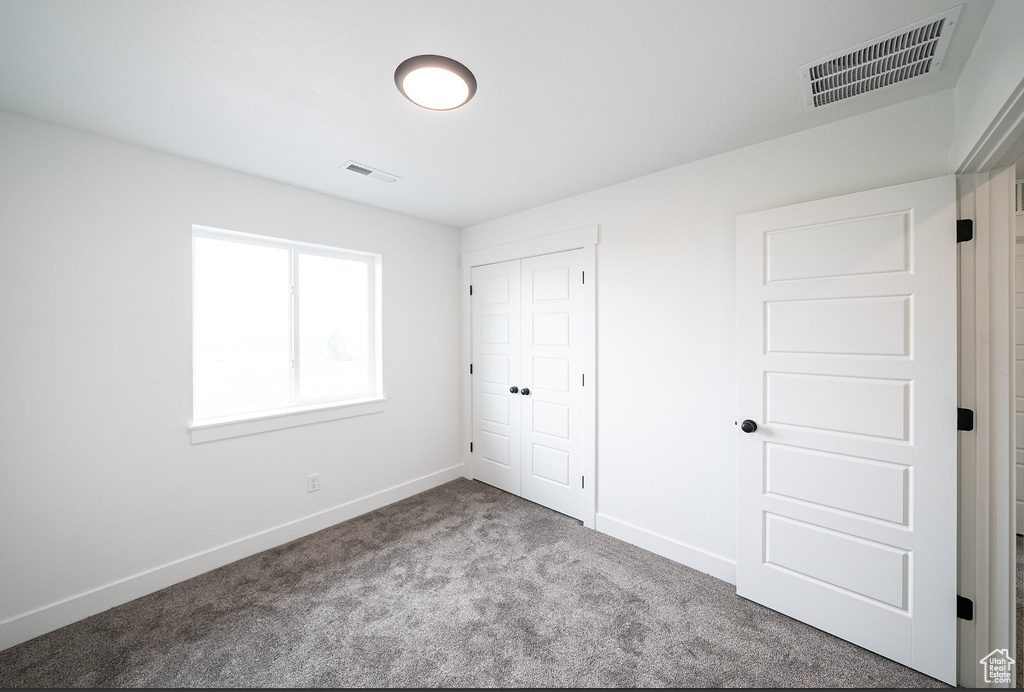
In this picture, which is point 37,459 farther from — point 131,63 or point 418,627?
point 418,627

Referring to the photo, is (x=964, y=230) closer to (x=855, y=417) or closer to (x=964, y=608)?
(x=855, y=417)

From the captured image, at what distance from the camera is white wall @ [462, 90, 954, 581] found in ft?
6.45

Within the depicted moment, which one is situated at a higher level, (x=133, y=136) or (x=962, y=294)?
(x=133, y=136)

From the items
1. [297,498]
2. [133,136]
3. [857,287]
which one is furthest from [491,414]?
[133,136]

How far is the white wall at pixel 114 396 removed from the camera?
6.22 ft

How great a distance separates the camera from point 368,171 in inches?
101

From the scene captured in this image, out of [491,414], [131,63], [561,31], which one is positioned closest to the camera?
[561,31]

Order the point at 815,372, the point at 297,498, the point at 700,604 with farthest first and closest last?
the point at 297,498 → the point at 700,604 → the point at 815,372

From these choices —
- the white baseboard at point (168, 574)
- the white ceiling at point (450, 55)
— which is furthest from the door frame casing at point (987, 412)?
the white baseboard at point (168, 574)

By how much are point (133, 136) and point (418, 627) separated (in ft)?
10.0

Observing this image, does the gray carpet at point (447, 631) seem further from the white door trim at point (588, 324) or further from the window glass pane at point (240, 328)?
the window glass pane at point (240, 328)

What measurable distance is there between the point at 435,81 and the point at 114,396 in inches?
96.2

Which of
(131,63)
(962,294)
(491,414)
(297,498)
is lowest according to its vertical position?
(297,498)

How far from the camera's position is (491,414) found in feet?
12.4
